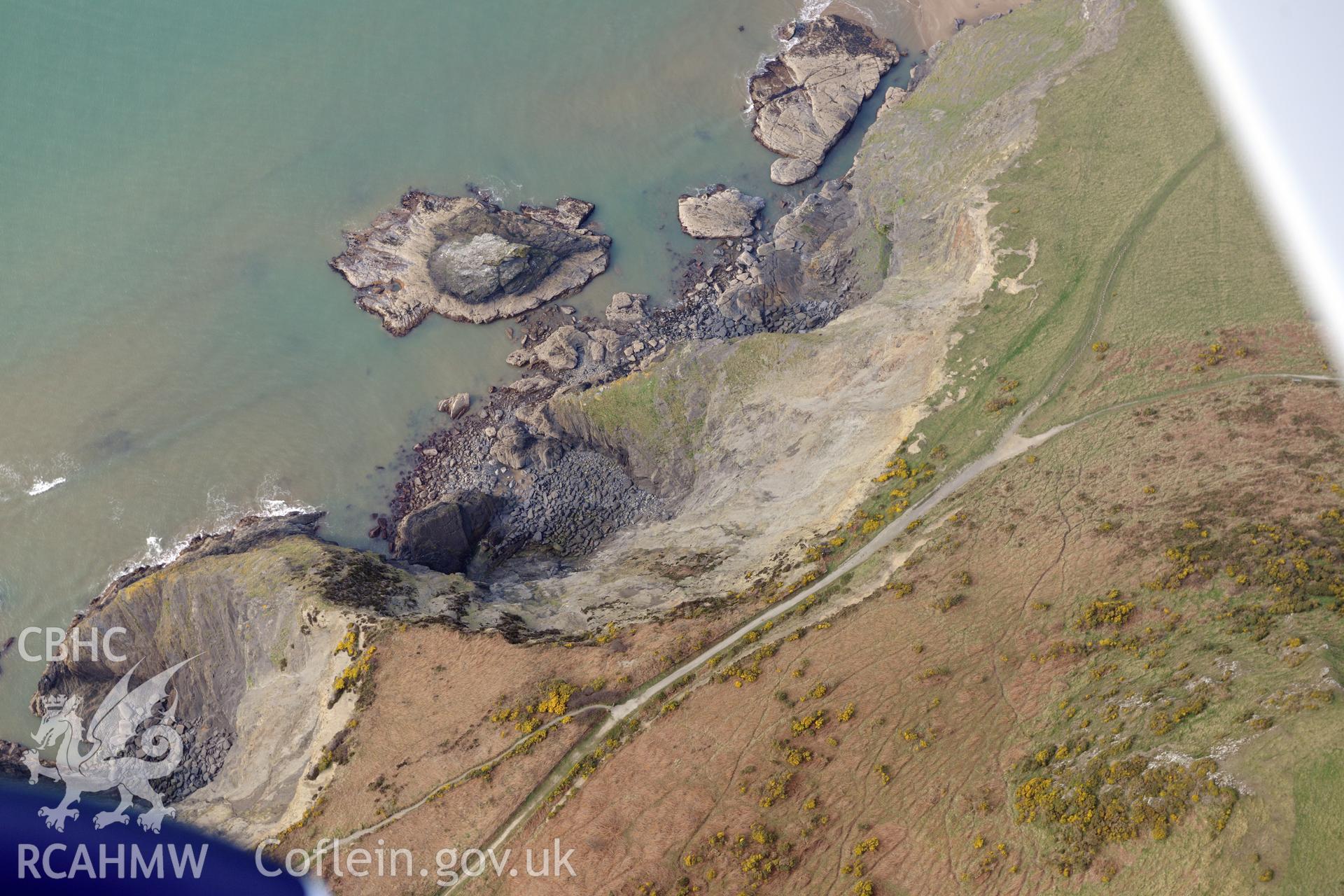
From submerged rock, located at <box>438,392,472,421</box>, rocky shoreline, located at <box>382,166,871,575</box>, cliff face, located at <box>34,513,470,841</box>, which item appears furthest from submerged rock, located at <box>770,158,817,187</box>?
cliff face, located at <box>34,513,470,841</box>

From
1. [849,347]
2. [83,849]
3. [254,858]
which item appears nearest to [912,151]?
[849,347]

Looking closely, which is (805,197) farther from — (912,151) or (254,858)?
(254,858)

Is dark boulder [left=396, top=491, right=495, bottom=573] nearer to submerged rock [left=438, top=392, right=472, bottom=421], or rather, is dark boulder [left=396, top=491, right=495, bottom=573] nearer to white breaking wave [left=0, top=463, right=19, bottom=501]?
submerged rock [left=438, top=392, right=472, bottom=421]

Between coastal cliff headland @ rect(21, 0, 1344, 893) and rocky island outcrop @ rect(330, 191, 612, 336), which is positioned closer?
coastal cliff headland @ rect(21, 0, 1344, 893)

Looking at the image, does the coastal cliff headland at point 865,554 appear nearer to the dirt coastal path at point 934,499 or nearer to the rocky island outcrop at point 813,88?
the dirt coastal path at point 934,499

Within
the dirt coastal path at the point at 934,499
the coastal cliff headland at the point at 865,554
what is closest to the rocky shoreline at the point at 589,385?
the coastal cliff headland at the point at 865,554

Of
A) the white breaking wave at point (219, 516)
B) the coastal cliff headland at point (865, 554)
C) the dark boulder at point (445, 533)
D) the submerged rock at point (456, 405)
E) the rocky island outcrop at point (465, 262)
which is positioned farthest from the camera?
the rocky island outcrop at point (465, 262)
